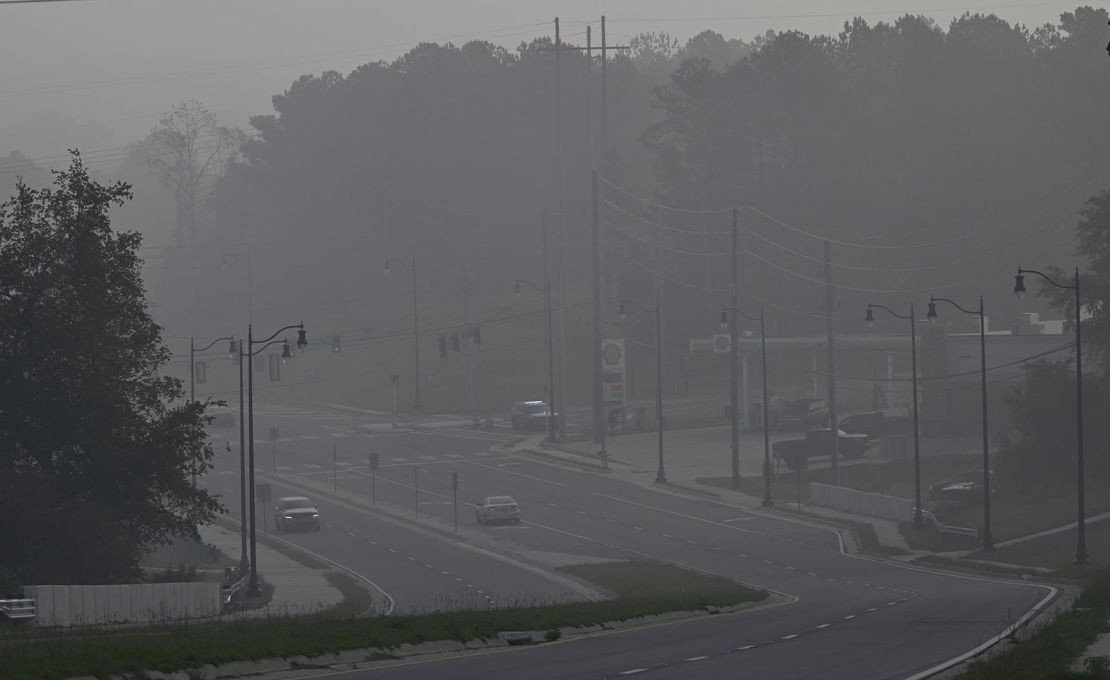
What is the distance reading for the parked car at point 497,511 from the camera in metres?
65.5

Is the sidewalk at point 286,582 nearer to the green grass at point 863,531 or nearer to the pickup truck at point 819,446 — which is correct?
the green grass at point 863,531

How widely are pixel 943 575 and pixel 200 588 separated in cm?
2271

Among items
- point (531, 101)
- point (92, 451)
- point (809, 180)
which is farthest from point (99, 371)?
point (531, 101)

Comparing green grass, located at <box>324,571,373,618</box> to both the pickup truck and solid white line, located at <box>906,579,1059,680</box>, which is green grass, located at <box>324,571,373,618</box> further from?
the pickup truck

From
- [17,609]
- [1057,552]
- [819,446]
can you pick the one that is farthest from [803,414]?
[17,609]

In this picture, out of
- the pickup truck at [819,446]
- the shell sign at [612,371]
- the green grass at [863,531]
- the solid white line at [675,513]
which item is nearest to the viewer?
the green grass at [863,531]

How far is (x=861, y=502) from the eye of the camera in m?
66.7

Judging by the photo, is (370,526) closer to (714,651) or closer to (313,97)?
(714,651)

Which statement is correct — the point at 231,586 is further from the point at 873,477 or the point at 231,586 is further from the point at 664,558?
the point at 873,477

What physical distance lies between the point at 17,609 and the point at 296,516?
33.2 m

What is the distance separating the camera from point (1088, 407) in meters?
68.0

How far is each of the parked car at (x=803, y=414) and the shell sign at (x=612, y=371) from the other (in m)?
11.9

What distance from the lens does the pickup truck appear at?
262ft

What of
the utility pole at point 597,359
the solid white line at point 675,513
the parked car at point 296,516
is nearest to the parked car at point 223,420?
the utility pole at point 597,359
